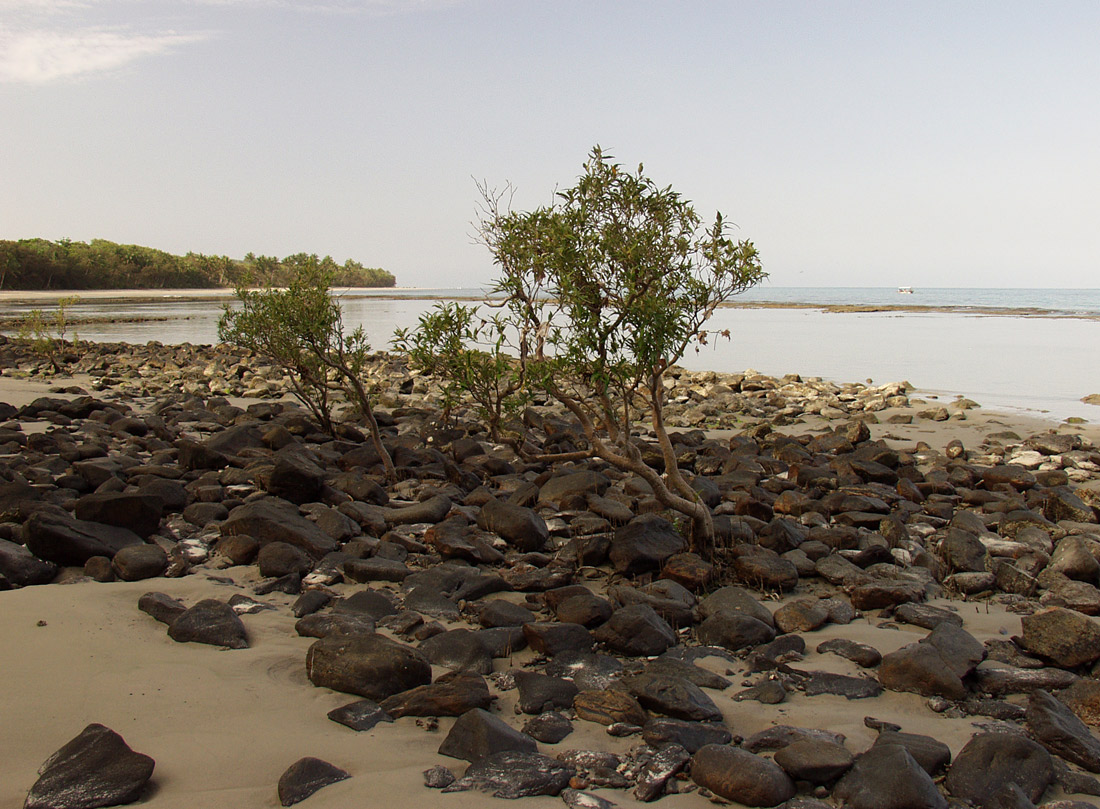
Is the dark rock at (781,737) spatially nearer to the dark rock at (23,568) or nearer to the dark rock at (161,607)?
the dark rock at (161,607)

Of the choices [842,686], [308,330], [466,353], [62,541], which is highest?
[308,330]

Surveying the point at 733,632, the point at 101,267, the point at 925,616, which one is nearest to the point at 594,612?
the point at 733,632

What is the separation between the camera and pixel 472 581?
271 inches

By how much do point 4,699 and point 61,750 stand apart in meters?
1.06

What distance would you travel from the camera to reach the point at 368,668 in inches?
193

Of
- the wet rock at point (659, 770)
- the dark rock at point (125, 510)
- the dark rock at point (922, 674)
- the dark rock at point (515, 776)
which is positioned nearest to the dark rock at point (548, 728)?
the dark rock at point (515, 776)

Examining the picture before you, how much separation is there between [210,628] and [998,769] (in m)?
4.98

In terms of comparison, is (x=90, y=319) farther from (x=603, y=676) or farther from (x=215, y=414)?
(x=603, y=676)

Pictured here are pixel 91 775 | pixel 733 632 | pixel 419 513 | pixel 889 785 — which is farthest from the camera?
pixel 419 513

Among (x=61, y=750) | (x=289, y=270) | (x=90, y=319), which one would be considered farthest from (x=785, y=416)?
(x=90, y=319)

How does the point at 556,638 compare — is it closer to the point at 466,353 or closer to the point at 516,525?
the point at 516,525

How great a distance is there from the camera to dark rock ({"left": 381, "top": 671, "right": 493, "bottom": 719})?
462 centimetres

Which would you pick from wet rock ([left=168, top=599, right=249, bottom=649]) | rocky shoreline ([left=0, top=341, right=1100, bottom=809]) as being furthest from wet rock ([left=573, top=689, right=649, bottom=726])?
wet rock ([left=168, top=599, right=249, bottom=649])

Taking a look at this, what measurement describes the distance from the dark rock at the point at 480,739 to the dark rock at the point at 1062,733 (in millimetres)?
2816
